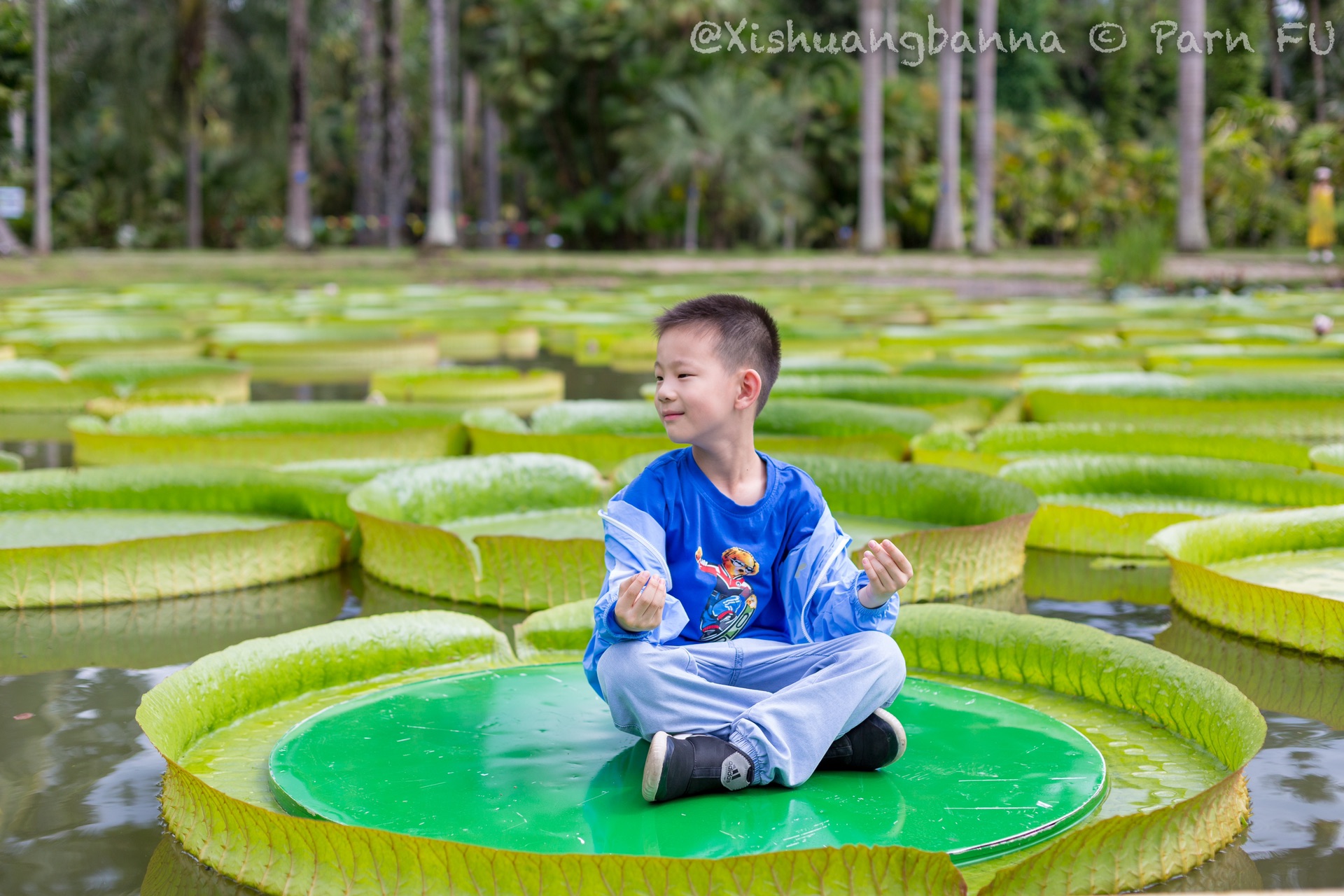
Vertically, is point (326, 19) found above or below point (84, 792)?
above

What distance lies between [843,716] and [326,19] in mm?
29919

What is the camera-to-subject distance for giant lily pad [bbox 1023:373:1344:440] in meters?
5.57

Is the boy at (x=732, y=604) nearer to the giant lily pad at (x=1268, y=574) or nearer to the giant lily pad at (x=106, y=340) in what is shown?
the giant lily pad at (x=1268, y=574)

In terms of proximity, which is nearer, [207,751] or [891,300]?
[207,751]

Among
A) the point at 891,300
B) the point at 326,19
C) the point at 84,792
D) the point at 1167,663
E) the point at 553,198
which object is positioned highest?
the point at 326,19

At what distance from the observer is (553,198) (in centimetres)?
3250

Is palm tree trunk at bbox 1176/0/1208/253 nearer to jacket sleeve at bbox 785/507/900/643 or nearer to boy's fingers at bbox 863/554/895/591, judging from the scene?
jacket sleeve at bbox 785/507/900/643

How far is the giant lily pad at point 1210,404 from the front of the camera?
5574 mm

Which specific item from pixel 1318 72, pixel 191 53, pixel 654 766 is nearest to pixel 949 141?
pixel 1318 72

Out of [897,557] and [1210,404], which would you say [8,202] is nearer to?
[1210,404]

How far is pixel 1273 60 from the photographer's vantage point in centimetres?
3266

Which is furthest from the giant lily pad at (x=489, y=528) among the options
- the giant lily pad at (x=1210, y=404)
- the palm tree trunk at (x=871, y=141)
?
the palm tree trunk at (x=871, y=141)

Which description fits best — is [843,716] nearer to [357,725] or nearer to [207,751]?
[357,725]

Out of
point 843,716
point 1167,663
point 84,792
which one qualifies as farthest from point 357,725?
Result: point 1167,663
